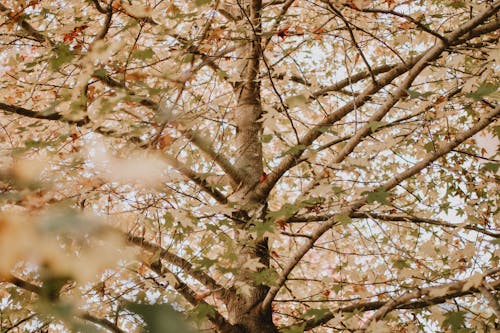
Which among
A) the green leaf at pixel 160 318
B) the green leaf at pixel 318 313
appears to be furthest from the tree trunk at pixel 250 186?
the green leaf at pixel 160 318

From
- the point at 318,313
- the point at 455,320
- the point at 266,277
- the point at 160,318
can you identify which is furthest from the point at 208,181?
the point at 160,318

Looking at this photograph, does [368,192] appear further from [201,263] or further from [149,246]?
[149,246]

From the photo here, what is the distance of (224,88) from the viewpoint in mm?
5504

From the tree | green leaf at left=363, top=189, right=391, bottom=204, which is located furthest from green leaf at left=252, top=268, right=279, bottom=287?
green leaf at left=363, top=189, right=391, bottom=204

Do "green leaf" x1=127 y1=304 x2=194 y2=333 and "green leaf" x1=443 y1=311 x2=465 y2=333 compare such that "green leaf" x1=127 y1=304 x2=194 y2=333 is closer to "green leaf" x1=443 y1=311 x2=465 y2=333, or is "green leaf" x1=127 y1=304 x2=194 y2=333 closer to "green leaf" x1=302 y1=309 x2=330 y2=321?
"green leaf" x1=302 y1=309 x2=330 y2=321

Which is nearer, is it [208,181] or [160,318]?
[160,318]

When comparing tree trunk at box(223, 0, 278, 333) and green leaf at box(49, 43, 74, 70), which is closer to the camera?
green leaf at box(49, 43, 74, 70)

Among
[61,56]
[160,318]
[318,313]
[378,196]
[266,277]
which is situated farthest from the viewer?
[266,277]

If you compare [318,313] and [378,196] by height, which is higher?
[378,196]

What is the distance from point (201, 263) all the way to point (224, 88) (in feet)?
10.6

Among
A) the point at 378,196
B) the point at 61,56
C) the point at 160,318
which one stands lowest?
the point at 160,318

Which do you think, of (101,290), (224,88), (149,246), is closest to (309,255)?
(224,88)

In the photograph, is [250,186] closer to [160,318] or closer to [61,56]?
[61,56]

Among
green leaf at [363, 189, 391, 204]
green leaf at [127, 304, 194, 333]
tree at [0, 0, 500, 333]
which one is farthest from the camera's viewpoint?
green leaf at [363, 189, 391, 204]
